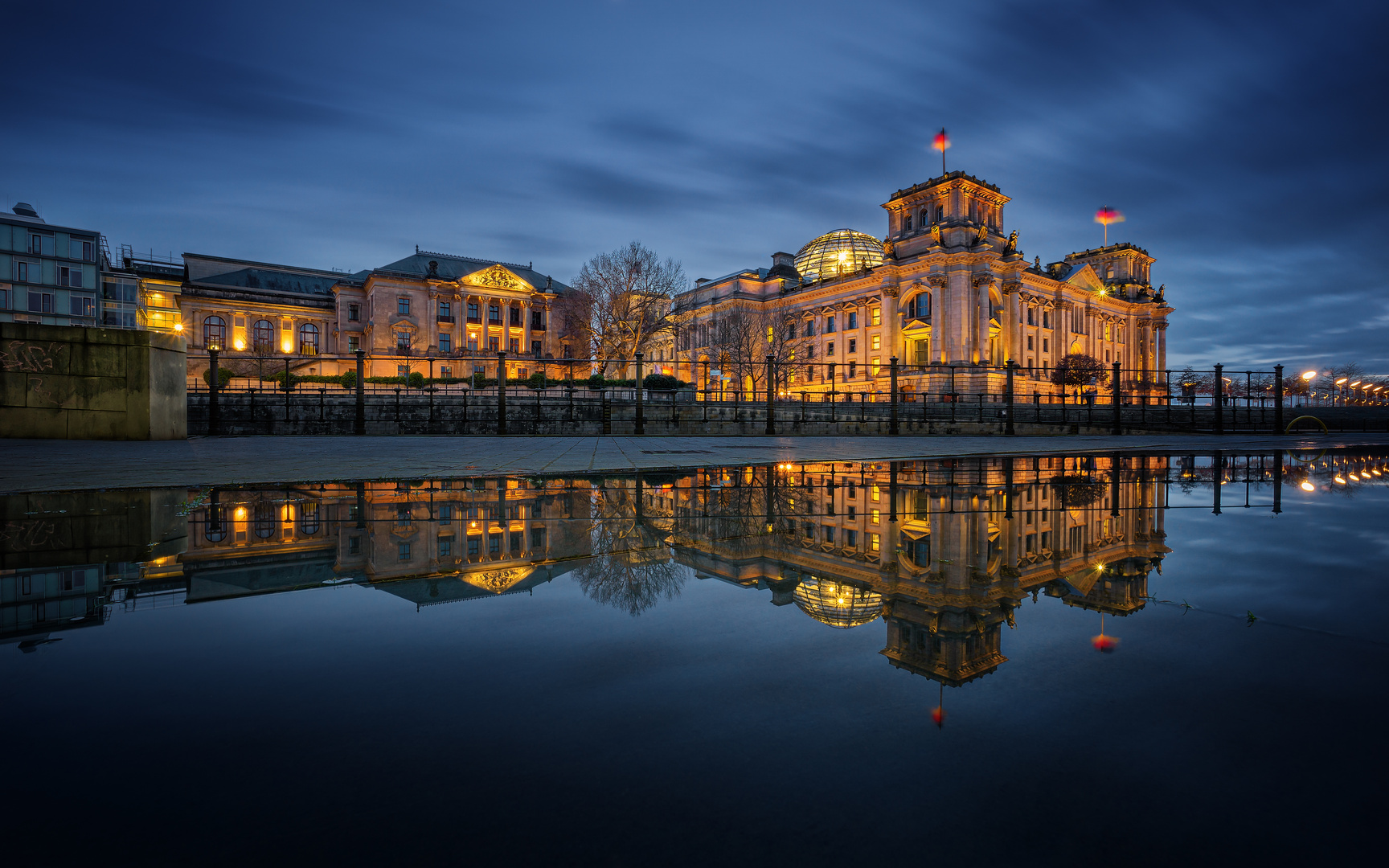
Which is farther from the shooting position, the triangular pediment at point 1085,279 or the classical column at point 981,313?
the triangular pediment at point 1085,279

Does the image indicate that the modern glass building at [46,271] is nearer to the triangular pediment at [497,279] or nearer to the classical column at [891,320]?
the triangular pediment at [497,279]

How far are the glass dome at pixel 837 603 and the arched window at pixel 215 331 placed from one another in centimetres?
7663

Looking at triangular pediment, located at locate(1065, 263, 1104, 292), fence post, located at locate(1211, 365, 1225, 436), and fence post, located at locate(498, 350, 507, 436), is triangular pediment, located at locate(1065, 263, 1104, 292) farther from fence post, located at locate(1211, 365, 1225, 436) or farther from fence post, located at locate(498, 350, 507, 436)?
fence post, located at locate(498, 350, 507, 436)

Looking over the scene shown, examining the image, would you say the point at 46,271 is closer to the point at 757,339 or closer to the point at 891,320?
the point at 757,339

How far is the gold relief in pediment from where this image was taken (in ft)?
8.54

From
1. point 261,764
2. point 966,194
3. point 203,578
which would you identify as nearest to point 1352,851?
point 261,764

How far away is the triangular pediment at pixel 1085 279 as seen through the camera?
72500mm

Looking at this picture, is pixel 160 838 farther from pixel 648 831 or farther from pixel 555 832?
pixel 648 831

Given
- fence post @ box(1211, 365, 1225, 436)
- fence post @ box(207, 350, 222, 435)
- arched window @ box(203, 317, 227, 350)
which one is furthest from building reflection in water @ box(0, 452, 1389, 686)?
arched window @ box(203, 317, 227, 350)

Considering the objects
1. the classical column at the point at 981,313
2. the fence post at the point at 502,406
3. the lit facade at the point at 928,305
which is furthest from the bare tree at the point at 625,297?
the classical column at the point at 981,313

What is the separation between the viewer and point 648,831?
42.2 inches

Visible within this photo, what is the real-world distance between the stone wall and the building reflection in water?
9047 millimetres

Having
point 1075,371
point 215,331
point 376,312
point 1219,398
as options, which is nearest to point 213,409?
point 1219,398

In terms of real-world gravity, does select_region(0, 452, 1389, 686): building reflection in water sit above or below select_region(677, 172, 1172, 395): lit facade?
below
